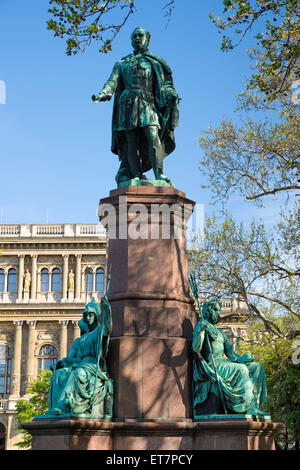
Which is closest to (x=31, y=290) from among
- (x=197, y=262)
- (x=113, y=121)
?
(x=197, y=262)

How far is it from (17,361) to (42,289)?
5.83 m

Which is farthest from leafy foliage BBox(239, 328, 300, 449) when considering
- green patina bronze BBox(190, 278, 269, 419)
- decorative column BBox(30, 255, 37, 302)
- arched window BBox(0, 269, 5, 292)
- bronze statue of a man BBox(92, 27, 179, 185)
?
arched window BBox(0, 269, 5, 292)

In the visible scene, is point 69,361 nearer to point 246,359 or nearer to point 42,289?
point 246,359

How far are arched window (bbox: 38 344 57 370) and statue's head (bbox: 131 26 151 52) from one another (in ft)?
137

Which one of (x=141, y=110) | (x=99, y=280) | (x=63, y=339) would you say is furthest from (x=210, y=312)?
(x=99, y=280)

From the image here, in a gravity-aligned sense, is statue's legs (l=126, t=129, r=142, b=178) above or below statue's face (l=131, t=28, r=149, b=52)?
below

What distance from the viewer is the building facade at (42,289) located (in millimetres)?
48375

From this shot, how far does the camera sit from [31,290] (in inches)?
1967

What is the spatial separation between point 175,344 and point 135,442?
1.15m

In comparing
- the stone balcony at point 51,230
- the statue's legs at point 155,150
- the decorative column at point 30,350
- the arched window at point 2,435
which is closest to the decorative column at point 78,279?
the stone balcony at point 51,230

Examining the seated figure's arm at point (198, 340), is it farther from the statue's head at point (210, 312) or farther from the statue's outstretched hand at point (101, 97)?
the statue's outstretched hand at point (101, 97)

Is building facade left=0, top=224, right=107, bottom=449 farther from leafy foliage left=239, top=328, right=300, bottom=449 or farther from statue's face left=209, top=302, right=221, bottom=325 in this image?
statue's face left=209, top=302, right=221, bottom=325

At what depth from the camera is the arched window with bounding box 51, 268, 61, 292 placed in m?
50.2

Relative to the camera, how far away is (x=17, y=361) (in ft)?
157
